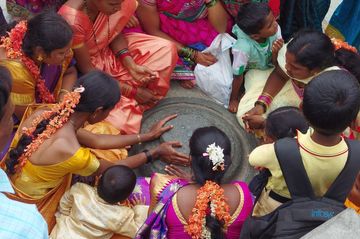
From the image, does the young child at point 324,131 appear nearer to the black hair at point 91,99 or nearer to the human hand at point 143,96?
the black hair at point 91,99

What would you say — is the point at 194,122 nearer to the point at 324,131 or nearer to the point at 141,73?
the point at 141,73

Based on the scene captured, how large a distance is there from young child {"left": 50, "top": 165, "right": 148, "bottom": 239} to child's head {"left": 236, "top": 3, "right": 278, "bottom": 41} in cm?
138

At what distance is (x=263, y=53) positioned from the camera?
4066mm

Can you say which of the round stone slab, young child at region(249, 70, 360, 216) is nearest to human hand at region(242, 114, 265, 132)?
the round stone slab

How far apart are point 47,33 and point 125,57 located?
91cm

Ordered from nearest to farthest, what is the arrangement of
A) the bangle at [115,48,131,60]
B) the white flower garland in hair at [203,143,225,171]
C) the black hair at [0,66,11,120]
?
the black hair at [0,66,11,120] < the white flower garland in hair at [203,143,225,171] < the bangle at [115,48,131,60]

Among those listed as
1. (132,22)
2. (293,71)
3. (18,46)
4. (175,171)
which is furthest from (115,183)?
(132,22)

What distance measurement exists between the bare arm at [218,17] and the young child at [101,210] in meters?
1.61

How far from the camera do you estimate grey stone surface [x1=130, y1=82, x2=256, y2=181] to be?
3756mm

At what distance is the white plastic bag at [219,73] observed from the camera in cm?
424

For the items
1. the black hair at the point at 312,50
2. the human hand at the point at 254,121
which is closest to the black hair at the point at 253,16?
the black hair at the point at 312,50

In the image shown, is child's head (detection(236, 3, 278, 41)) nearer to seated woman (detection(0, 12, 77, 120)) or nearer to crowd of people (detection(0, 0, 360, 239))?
crowd of people (detection(0, 0, 360, 239))

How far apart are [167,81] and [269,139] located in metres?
1.25

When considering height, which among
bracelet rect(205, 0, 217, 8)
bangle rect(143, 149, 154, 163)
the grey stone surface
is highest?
bracelet rect(205, 0, 217, 8)
